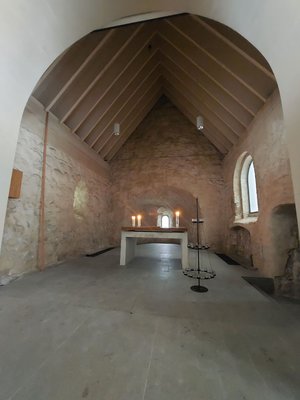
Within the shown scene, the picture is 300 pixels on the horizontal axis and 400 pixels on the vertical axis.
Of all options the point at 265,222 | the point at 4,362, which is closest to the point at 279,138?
the point at 265,222

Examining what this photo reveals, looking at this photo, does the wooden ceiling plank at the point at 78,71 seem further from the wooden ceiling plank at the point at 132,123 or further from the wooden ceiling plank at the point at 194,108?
the wooden ceiling plank at the point at 194,108

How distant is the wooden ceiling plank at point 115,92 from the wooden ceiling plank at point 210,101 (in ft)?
3.12

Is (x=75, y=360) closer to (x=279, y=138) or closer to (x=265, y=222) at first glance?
(x=265, y=222)

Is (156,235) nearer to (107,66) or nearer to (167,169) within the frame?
(167,169)

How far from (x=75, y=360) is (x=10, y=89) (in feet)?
6.36

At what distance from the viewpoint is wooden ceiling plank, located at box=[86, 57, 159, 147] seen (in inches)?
205

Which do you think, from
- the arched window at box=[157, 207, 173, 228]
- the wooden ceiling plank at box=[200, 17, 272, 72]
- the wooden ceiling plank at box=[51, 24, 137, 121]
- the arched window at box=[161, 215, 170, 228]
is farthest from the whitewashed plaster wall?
the arched window at box=[161, 215, 170, 228]

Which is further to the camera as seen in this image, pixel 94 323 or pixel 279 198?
pixel 279 198

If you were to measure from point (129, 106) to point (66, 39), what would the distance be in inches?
190

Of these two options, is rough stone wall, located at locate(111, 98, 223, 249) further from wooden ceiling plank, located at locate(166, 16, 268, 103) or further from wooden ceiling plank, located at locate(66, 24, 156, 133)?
wooden ceiling plank, located at locate(166, 16, 268, 103)

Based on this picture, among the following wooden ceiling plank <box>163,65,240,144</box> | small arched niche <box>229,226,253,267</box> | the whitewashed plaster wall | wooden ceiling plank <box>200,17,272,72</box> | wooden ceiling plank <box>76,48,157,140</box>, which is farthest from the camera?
wooden ceiling plank <box>163,65,240,144</box>

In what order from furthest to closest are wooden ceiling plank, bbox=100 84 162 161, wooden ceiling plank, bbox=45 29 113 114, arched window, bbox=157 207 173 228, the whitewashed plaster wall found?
arched window, bbox=157 207 173 228 < wooden ceiling plank, bbox=100 84 162 161 < wooden ceiling plank, bbox=45 29 113 114 < the whitewashed plaster wall

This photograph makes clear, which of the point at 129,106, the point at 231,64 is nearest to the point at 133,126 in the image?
the point at 129,106

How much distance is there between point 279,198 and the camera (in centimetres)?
300
